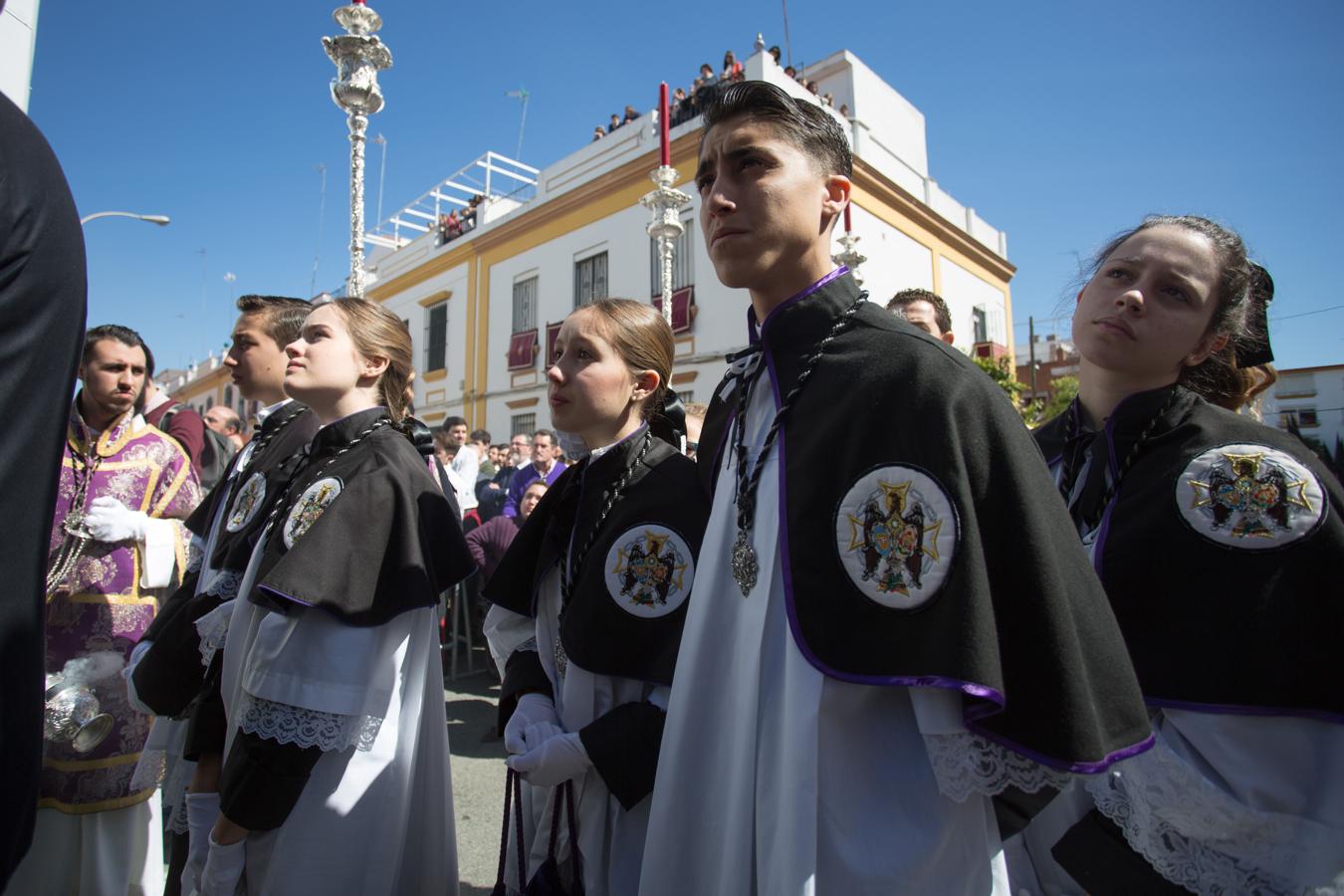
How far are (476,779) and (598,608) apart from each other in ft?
10.2

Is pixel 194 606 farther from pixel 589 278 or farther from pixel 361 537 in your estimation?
pixel 589 278

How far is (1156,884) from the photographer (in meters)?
1.19

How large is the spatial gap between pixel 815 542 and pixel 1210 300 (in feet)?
4.18

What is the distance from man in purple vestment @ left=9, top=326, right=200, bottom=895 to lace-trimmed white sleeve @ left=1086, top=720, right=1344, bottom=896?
3.35 metres

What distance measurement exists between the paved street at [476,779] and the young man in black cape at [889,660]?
75.7 inches

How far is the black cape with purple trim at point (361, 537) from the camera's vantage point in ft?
5.97

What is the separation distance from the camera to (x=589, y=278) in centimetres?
1555

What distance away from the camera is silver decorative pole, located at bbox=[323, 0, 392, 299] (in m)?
3.88

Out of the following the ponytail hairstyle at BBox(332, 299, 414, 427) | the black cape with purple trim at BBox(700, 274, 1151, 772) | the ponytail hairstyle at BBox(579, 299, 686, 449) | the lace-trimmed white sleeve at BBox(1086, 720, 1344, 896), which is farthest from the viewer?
the ponytail hairstyle at BBox(332, 299, 414, 427)

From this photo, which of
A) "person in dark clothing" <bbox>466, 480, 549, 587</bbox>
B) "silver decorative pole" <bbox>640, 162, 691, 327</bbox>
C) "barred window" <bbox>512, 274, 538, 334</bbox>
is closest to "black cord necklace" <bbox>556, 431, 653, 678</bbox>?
"silver decorative pole" <bbox>640, 162, 691, 327</bbox>

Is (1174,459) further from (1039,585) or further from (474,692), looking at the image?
(474,692)

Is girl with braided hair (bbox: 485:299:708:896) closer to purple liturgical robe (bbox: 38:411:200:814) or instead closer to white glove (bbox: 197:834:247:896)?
white glove (bbox: 197:834:247:896)

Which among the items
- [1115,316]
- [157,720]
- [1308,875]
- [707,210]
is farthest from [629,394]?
[157,720]

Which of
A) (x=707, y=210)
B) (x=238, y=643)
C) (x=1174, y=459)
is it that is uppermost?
(x=707, y=210)
